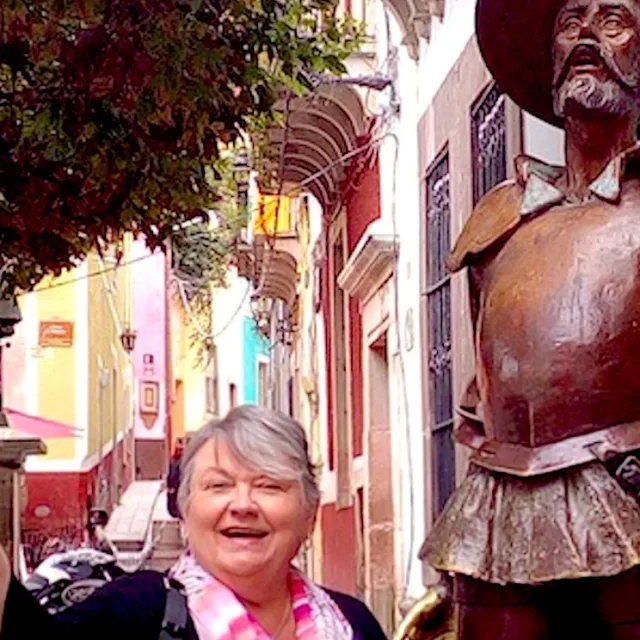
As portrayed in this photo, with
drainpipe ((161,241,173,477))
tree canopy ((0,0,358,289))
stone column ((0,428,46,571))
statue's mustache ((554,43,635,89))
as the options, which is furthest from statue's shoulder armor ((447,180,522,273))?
drainpipe ((161,241,173,477))

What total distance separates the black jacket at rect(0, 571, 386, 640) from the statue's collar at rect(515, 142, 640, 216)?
1288 mm

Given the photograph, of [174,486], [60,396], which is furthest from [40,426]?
[174,486]

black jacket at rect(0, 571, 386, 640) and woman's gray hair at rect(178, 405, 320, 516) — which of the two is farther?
woman's gray hair at rect(178, 405, 320, 516)

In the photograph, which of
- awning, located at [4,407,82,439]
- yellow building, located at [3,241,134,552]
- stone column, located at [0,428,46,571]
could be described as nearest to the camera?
stone column, located at [0,428,46,571]

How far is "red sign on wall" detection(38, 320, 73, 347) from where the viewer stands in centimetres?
2295

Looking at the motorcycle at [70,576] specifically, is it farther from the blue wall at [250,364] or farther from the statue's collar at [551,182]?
the blue wall at [250,364]

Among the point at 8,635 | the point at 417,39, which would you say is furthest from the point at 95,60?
the point at 417,39

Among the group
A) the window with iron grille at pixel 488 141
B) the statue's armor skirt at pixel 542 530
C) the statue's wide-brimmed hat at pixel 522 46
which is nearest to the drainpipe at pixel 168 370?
the window with iron grille at pixel 488 141

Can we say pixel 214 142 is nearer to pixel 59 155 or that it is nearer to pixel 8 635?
pixel 59 155

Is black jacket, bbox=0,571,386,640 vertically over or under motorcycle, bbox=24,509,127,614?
over

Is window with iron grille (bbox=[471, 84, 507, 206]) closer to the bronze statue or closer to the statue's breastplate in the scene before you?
the bronze statue

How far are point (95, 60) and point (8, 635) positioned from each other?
6.12 feet

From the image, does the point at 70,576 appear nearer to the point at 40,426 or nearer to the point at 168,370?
the point at 40,426

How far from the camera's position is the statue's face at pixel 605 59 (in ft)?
11.2
